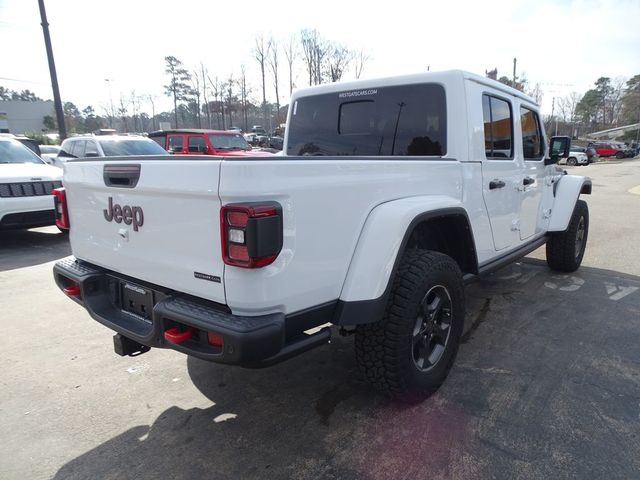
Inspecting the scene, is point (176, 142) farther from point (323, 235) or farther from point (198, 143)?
point (323, 235)

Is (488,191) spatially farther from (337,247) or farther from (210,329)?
(210,329)

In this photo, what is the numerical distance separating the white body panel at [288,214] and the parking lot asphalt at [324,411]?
2.81ft

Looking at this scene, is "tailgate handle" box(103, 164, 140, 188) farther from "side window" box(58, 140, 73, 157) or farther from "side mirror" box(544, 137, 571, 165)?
"side window" box(58, 140, 73, 157)

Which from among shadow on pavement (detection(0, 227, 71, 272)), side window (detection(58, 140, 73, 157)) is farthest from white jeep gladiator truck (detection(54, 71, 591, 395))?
side window (detection(58, 140, 73, 157))

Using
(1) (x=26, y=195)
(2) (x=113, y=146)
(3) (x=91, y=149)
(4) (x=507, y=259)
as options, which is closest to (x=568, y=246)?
(4) (x=507, y=259)

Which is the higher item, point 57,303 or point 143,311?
point 143,311

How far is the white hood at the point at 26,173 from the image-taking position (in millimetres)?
6496

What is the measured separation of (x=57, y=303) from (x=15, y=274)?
148 cm

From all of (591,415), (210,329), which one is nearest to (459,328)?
(591,415)

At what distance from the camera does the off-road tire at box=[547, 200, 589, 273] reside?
522cm

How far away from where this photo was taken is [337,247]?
2188 mm

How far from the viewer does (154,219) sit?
7.23 ft

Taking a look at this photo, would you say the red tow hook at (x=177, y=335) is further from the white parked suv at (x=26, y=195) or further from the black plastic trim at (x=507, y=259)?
the white parked suv at (x=26, y=195)

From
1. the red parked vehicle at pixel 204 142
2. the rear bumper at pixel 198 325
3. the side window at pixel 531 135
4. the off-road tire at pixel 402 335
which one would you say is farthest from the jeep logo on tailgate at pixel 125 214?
the red parked vehicle at pixel 204 142
